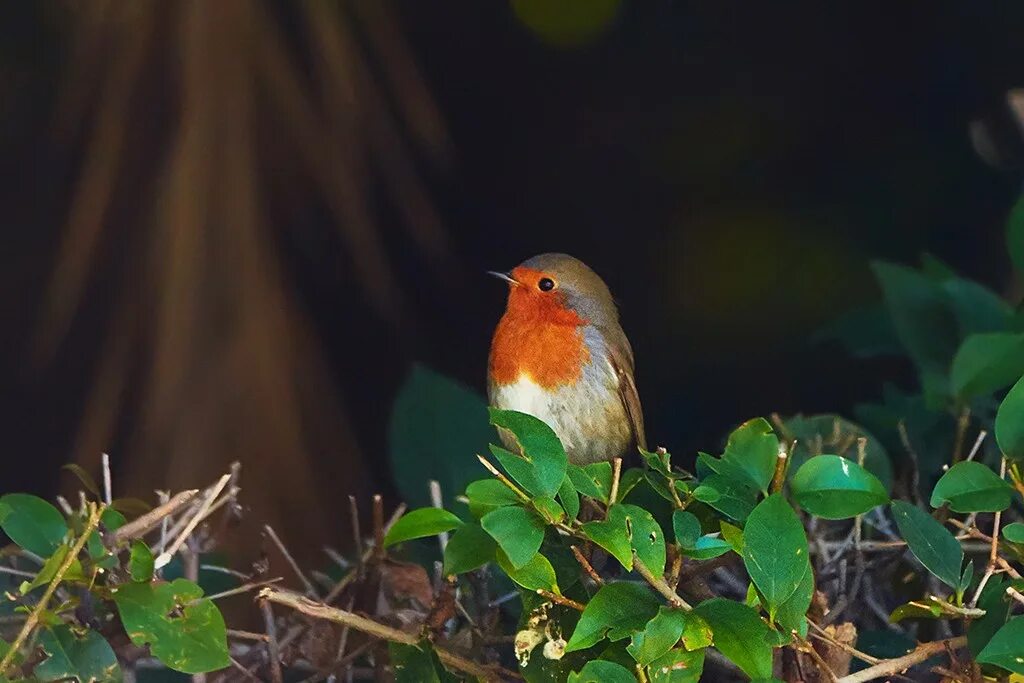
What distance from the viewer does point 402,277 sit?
7.15ft

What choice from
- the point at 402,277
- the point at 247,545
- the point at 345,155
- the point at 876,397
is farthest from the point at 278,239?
the point at 876,397

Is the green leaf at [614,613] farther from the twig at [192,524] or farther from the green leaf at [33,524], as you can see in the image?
the green leaf at [33,524]

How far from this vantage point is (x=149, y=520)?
41.3 inches

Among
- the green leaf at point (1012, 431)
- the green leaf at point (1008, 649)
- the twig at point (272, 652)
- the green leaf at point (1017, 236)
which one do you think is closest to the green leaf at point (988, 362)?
the green leaf at point (1017, 236)

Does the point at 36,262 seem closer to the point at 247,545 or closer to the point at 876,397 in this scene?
the point at 247,545

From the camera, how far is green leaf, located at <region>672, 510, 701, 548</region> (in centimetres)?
92

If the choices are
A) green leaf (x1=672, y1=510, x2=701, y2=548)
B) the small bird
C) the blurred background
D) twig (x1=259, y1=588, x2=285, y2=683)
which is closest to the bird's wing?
the small bird

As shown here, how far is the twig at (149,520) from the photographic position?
1036mm

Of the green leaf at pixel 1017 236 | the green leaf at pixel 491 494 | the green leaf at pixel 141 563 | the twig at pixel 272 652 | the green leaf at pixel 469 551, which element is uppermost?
the green leaf at pixel 1017 236

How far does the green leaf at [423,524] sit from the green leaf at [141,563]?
8.1 inches

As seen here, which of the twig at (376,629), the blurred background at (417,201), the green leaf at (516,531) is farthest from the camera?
the blurred background at (417,201)

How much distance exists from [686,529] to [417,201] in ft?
4.06

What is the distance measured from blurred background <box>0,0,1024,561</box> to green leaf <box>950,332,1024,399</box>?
664mm

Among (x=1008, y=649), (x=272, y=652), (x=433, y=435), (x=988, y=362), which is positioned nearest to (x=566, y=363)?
(x=433, y=435)
